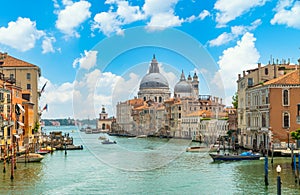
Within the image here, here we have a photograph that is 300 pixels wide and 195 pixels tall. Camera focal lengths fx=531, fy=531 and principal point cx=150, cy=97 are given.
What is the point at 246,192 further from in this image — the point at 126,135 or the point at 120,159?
the point at 126,135

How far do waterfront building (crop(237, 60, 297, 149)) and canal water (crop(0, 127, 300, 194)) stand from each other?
488 centimetres

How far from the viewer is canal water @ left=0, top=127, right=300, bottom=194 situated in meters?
16.1

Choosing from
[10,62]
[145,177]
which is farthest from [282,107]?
[10,62]

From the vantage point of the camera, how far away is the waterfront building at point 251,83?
29.7 meters

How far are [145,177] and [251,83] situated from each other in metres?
13.8

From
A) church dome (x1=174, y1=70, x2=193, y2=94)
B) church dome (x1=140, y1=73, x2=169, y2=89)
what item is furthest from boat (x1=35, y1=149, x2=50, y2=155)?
church dome (x1=174, y1=70, x2=193, y2=94)

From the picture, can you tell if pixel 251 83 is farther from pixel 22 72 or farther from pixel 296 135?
pixel 22 72

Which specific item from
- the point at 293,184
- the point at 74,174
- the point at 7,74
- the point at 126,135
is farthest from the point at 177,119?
the point at 293,184

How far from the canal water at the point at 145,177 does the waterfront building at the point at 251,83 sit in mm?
4884

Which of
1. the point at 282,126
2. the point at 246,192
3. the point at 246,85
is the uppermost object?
the point at 246,85

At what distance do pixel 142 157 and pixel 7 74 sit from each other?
37.2ft

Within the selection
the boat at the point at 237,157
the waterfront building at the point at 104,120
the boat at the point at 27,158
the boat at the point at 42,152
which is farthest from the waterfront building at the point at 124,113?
the boat at the point at 42,152

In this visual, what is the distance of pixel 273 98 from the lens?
26391 mm

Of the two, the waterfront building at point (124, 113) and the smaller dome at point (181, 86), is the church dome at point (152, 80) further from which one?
the waterfront building at point (124, 113)
